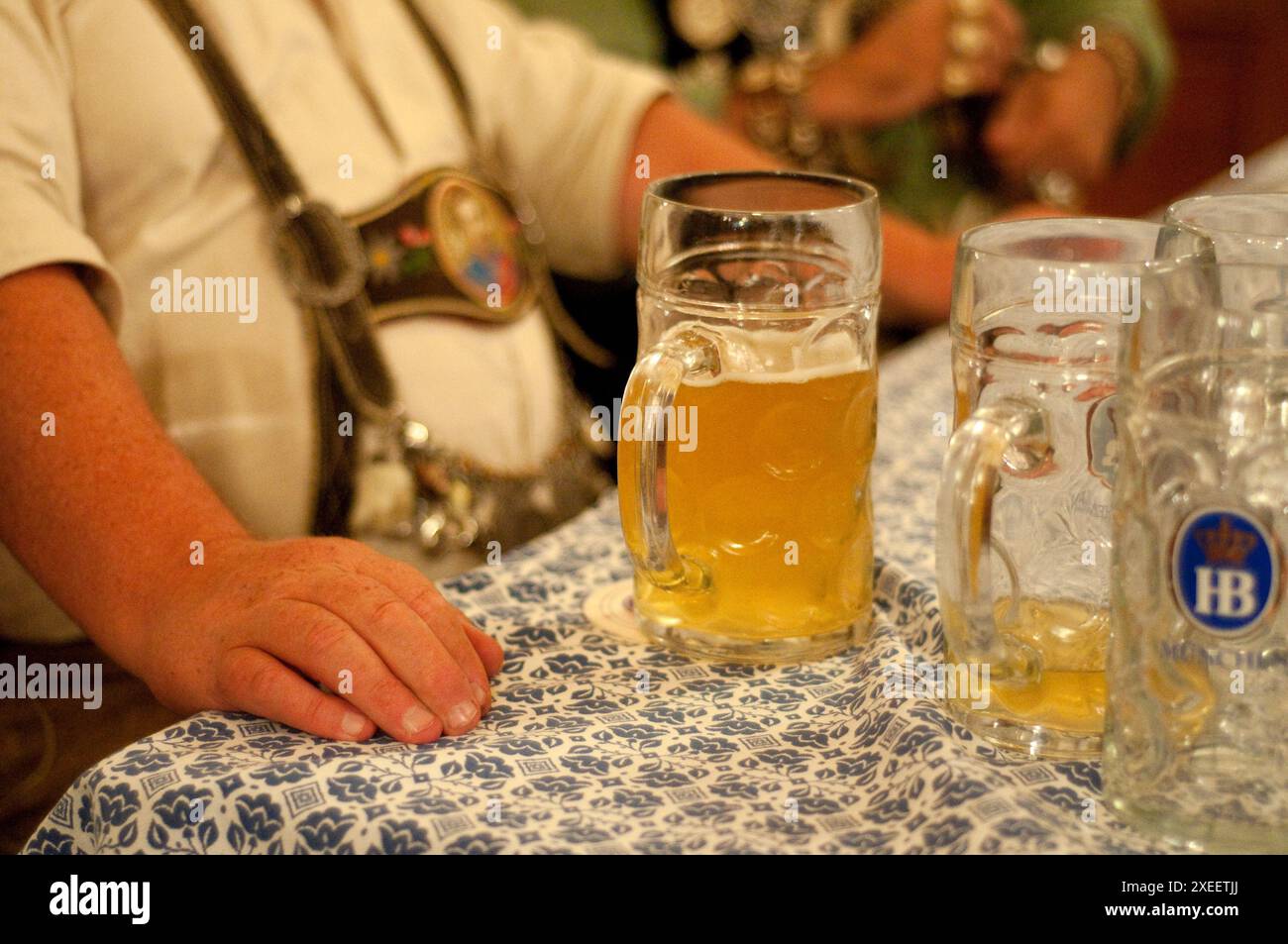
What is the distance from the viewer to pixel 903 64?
160 cm

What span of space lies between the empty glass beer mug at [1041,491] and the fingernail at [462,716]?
0.57 ft

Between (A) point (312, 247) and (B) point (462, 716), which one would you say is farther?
(A) point (312, 247)

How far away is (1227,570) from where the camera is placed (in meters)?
0.39

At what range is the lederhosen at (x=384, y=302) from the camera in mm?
824

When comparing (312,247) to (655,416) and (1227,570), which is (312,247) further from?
(1227,570)

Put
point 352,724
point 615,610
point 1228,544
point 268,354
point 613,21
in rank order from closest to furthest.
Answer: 1. point 1228,544
2. point 352,724
3. point 615,610
4. point 268,354
5. point 613,21

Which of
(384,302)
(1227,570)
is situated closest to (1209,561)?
(1227,570)

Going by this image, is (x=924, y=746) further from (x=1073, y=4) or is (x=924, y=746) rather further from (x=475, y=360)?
(x=1073, y=4)

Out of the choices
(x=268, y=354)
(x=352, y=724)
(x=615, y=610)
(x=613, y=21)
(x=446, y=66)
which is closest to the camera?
(x=352, y=724)

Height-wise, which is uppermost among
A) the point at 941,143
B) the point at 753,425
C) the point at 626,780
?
the point at 941,143

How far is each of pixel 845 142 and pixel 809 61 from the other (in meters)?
0.10

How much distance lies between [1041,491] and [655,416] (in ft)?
0.47

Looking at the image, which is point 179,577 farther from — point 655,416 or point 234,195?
point 234,195

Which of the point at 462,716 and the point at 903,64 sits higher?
the point at 903,64
